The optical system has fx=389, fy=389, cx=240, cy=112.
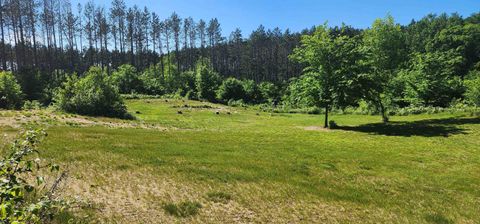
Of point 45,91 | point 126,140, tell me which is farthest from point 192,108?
point 126,140

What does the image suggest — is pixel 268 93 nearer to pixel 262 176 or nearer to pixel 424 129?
pixel 424 129

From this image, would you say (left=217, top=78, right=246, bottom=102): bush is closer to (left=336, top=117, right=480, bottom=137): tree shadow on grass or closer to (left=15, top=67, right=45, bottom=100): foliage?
(left=15, top=67, right=45, bottom=100): foliage

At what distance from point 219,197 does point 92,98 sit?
23362mm

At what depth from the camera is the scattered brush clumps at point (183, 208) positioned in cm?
946

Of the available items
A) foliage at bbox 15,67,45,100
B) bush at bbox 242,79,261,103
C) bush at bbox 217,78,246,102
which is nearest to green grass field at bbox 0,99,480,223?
foliage at bbox 15,67,45,100

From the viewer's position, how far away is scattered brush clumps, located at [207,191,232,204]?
10.6 metres

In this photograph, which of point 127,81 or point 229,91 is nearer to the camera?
point 127,81

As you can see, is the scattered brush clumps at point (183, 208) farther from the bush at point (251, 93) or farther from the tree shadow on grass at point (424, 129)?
the bush at point (251, 93)

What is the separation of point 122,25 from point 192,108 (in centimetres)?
4853

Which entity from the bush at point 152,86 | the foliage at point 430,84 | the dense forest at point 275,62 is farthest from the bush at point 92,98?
the bush at point 152,86

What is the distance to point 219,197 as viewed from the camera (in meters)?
10.9

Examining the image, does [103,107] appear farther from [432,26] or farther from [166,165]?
[432,26]

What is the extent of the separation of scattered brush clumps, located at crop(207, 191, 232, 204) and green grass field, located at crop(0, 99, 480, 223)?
1.1 inches

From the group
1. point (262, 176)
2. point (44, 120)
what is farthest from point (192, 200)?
point (44, 120)
